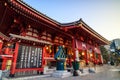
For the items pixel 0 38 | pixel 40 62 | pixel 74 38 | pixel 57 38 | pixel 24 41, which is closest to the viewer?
pixel 24 41

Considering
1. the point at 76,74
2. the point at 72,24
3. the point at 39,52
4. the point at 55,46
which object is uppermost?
the point at 72,24

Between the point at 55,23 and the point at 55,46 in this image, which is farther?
the point at 55,46

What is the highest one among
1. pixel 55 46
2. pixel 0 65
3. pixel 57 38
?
pixel 57 38

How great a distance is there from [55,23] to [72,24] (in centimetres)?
158

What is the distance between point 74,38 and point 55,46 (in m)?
2.63

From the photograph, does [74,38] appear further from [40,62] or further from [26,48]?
[26,48]

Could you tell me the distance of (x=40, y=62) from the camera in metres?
8.39

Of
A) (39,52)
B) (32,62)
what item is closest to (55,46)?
(39,52)

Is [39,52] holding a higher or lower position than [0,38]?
lower

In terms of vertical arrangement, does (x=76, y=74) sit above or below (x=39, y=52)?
below

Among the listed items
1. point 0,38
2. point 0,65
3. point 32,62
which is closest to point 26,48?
point 32,62

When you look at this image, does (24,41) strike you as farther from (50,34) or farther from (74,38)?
(74,38)

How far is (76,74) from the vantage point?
832 centimetres

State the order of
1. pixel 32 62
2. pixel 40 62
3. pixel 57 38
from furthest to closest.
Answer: pixel 57 38 → pixel 40 62 → pixel 32 62
